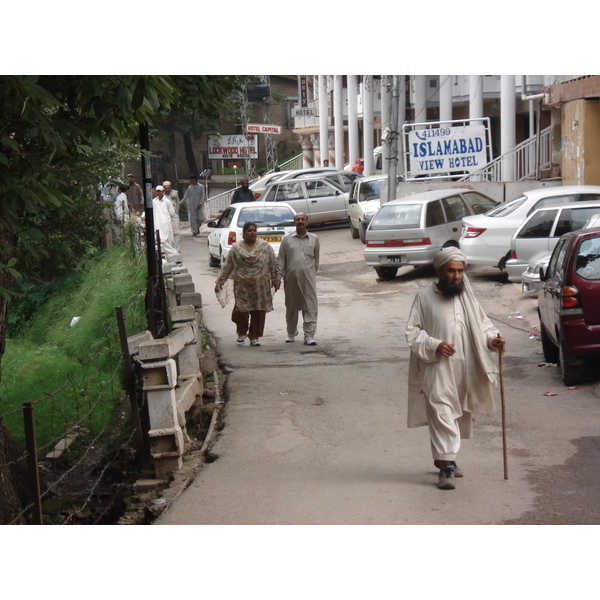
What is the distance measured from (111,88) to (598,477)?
447cm

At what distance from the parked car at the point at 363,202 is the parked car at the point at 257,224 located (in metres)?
3.99

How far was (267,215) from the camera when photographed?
21047 mm

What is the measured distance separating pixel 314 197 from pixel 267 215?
24.7 ft

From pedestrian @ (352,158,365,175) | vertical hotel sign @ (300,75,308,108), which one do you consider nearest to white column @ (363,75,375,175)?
pedestrian @ (352,158,365,175)

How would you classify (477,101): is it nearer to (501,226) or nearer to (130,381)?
(501,226)

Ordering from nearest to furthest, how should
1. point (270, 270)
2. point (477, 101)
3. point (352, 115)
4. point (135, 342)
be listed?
point (135, 342) < point (270, 270) < point (477, 101) < point (352, 115)

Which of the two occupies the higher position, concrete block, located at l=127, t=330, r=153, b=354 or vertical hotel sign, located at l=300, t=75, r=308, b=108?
vertical hotel sign, located at l=300, t=75, r=308, b=108

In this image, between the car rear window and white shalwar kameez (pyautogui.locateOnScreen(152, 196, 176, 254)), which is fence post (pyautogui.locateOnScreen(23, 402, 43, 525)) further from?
white shalwar kameez (pyautogui.locateOnScreen(152, 196, 176, 254))

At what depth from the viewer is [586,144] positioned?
66.5 feet

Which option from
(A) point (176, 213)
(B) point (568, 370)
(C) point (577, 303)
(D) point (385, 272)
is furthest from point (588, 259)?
(A) point (176, 213)

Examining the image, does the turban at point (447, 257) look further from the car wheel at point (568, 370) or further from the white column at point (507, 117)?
the white column at point (507, 117)

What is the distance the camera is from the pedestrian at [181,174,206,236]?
2812 centimetres

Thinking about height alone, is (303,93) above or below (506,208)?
above

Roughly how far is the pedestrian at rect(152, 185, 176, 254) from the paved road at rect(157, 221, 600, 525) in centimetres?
607
